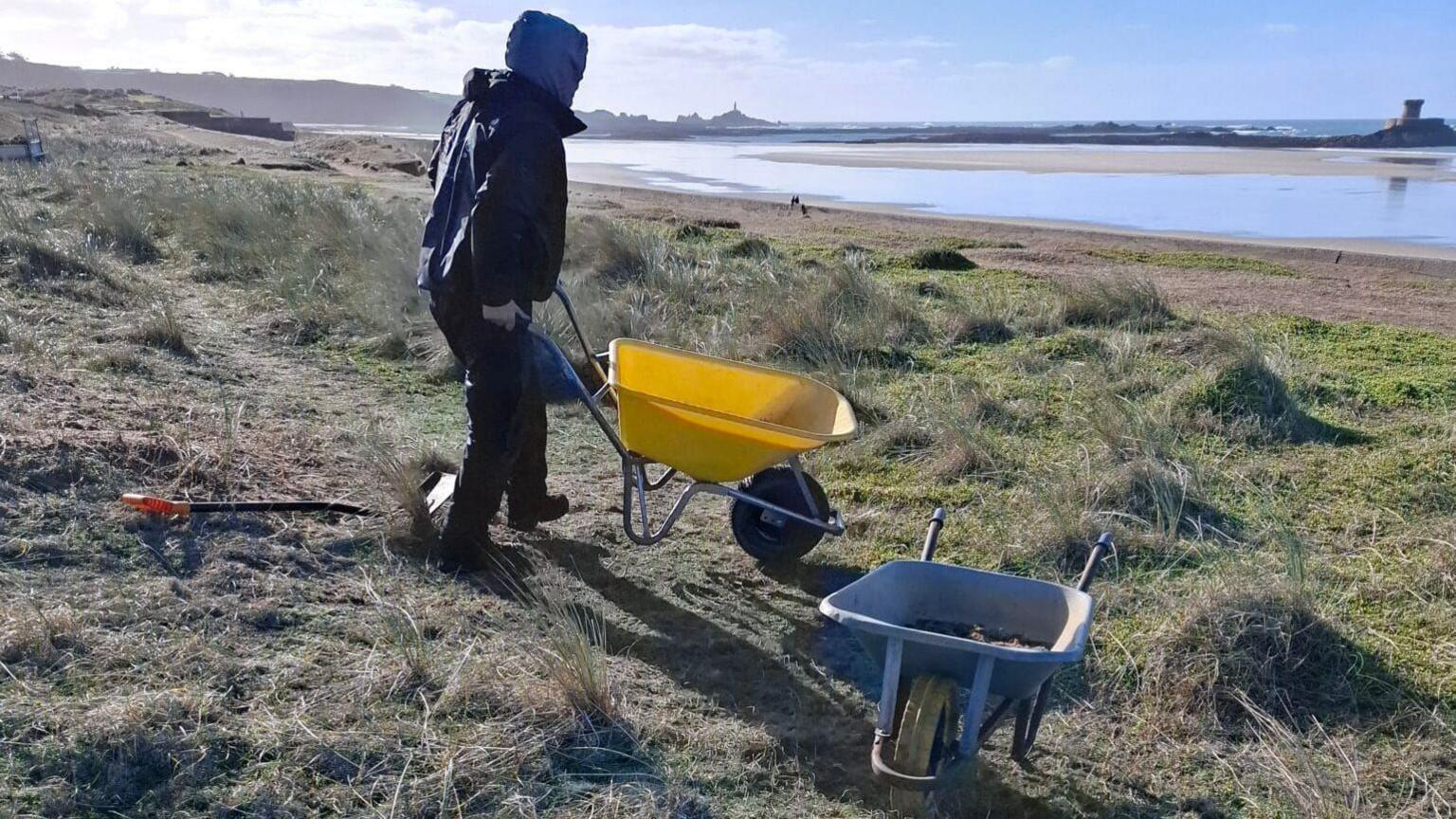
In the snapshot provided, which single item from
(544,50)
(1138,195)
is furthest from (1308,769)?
(1138,195)

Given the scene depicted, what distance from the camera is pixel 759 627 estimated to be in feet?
12.6

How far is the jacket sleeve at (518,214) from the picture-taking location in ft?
11.8

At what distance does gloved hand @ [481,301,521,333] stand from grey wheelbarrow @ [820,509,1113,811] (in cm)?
155

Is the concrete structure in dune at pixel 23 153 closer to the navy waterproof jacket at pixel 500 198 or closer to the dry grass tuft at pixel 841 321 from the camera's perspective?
the dry grass tuft at pixel 841 321

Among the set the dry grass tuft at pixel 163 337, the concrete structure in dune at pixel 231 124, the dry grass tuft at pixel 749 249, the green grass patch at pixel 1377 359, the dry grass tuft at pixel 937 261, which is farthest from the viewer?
the concrete structure in dune at pixel 231 124

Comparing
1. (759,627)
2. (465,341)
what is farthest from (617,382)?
(759,627)

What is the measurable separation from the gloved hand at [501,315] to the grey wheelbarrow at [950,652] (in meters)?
1.55

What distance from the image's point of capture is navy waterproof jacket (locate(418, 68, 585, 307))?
3623mm

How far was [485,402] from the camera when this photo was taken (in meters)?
3.92

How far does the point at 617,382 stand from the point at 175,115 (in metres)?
61.2

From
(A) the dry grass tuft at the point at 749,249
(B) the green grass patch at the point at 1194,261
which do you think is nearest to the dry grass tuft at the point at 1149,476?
(A) the dry grass tuft at the point at 749,249

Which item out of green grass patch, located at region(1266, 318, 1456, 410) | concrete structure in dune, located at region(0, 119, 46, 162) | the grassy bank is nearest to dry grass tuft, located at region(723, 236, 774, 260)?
the grassy bank

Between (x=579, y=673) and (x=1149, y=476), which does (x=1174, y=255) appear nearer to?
(x=1149, y=476)

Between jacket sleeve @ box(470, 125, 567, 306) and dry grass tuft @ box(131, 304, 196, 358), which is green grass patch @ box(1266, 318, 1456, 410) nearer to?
jacket sleeve @ box(470, 125, 567, 306)
